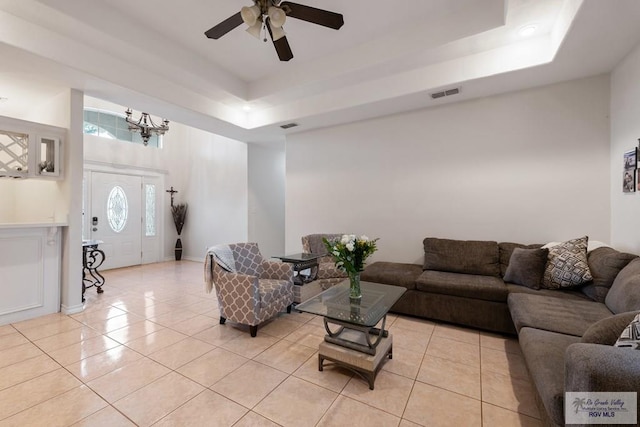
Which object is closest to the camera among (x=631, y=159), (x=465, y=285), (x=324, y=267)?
(x=631, y=159)

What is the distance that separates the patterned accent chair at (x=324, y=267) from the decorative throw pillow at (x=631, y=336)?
2682 mm

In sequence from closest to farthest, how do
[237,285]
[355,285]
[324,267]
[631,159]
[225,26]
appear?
[225,26] < [355,285] < [631,159] < [237,285] < [324,267]

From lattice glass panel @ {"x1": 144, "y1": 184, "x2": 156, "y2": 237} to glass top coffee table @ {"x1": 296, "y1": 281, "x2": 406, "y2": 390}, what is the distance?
595cm

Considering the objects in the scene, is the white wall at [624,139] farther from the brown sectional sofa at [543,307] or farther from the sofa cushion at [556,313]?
the sofa cushion at [556,313]

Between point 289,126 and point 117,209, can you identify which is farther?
point 117,209

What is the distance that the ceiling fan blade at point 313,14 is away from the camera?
208cm

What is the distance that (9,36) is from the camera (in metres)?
2.44

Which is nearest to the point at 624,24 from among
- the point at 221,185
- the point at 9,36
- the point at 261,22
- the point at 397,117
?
the point at 397,117

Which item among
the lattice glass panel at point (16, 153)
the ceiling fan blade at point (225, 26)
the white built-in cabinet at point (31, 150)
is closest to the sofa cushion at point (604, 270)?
the ceiling fan blade at point (225, 26)

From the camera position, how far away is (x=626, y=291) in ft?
6.23

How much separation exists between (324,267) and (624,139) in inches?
141

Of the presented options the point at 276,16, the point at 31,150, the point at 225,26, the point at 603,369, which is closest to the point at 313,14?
the point at 276,16

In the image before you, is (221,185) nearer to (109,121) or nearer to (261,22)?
(109,121)

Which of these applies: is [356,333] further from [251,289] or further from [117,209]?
[117,209]
